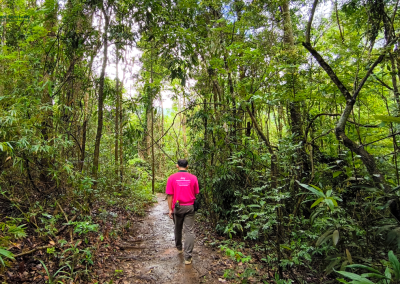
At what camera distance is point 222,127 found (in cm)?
585

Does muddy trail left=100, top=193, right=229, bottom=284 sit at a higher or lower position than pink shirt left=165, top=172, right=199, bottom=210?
lower

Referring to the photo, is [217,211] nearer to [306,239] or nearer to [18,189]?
[306,239]

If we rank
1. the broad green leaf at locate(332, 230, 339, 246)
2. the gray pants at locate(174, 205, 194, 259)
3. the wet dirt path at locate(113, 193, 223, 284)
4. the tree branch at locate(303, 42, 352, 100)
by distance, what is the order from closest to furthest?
the broad green leaf at locate(332, 230, 339, 246)
the tree branch at locate(303, 42, 352, 100)
the wet dirt path at locate(113, 193, 223, 284)
the gray pants at locate(174, 205, 194, 259)

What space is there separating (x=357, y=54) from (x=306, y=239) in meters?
3.33

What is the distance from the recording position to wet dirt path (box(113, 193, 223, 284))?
12.1 ft

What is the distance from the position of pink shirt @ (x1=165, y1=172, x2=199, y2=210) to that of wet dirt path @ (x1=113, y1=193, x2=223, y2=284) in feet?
3.53

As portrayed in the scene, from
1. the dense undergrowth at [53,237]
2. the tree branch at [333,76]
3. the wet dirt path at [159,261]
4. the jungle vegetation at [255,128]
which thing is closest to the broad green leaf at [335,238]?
the jungle vegetation at [255,128]

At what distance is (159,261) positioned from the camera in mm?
4324

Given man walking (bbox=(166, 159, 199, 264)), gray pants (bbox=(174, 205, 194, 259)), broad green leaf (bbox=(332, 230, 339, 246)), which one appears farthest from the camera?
man walking (bbox=(166, 159, 199, 264))

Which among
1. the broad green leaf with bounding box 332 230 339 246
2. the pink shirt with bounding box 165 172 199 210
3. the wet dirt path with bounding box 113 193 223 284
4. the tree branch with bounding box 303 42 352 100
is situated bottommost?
the wet dirt path with bounding box 113 193 223 284

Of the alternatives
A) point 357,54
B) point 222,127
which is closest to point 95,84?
point 222,127

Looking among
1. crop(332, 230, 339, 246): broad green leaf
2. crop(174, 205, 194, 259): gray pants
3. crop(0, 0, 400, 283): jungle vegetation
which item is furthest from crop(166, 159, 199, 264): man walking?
crop(332, 230, 339, 246): broad green leaf

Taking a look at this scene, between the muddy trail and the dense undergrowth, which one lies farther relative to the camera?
the muddy trail

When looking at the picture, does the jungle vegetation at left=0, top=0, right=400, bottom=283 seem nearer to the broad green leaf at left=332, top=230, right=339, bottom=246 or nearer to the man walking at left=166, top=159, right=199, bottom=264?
the broad green leaf at left=332, top=230, right=339, bottom=246
